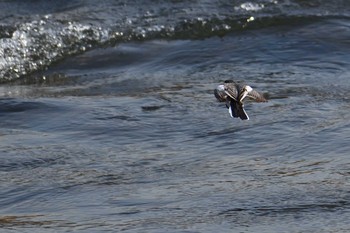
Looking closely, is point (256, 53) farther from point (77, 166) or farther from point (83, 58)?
point (77, 166)

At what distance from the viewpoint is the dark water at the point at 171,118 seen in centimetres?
524

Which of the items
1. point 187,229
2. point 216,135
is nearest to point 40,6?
point 216,135

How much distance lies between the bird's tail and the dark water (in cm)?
36

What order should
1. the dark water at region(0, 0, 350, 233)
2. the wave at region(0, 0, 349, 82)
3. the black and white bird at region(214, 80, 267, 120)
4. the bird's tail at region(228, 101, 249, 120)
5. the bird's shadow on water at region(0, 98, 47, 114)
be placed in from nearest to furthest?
the dark water at region(0, 0, 350, 233)
the bird's tail at region(228, 101, 249, 120)
the black and white bird at region(214, 80, 267, 120)
the bird's shadow on water at region(0, 98, 47, 114)
the wave at region(0, 0, 349, 82)

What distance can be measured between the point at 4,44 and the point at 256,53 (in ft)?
6.27

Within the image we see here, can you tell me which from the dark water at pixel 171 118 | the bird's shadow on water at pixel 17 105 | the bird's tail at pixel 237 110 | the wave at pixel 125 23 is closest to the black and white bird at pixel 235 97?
the bird's tail at pixel 237 110

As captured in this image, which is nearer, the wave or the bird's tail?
the bird's tail

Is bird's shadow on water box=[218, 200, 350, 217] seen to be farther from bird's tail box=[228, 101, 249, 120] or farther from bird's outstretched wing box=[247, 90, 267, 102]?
bird's outstretched wing box=[247, 90, 267, 102]

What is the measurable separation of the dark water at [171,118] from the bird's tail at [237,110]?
0.36 meters

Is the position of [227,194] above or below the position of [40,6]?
below

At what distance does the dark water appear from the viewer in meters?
5.24

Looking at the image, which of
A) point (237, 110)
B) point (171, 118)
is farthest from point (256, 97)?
point (171, 118)

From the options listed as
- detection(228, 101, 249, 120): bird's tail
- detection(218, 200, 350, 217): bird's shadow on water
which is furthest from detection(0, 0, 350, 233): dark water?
detection(228, 101, 249, 120): bird's tail

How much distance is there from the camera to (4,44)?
355 inches
